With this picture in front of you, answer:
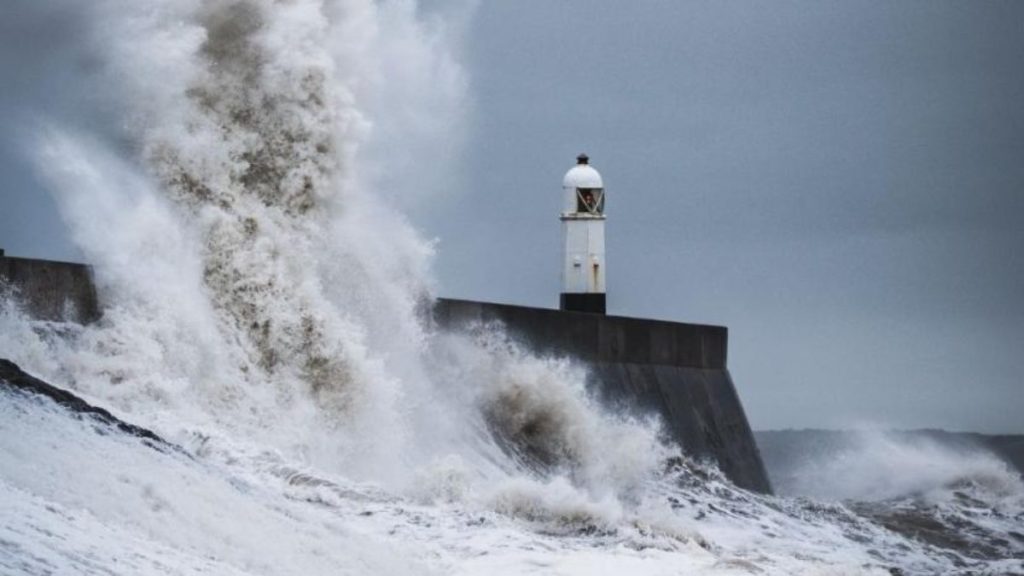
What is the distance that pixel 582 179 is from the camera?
17.8 metres

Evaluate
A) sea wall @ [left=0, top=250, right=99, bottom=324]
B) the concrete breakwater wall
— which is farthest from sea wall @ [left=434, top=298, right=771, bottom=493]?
sea wall @ [left=0, top=250, right=99, bottom=324]

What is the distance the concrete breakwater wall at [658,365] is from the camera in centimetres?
1448

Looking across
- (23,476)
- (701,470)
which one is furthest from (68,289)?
(701,470)

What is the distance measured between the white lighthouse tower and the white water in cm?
234

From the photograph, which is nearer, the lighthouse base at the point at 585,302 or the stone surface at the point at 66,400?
the stone surface at the point at 66,400

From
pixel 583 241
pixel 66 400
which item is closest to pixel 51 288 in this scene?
pixel 66 400

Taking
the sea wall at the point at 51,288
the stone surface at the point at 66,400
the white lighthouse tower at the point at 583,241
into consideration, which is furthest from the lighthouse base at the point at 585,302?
the stone surface at the point at 66,400

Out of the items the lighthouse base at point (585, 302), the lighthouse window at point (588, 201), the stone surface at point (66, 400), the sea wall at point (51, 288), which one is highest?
the lighthouse window at point (588, 201)

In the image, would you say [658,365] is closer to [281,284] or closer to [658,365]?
[658,365]

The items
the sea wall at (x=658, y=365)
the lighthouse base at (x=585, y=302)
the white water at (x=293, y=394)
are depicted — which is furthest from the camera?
the lighthouse base at (x=585, y=302)

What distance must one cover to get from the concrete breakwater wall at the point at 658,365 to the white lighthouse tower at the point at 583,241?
2.87ft

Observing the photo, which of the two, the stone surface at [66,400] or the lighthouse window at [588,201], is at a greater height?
the lighthouse window at [588,201]

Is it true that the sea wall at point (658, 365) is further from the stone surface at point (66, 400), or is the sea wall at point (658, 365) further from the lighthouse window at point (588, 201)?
the stone surface at point (66, 400)

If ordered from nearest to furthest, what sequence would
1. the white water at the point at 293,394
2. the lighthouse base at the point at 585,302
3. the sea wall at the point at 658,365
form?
1. the white water at the point at 293,394
2. the sea wall at the point at 658,365
3. the lighthouse base at the point at 585,302
